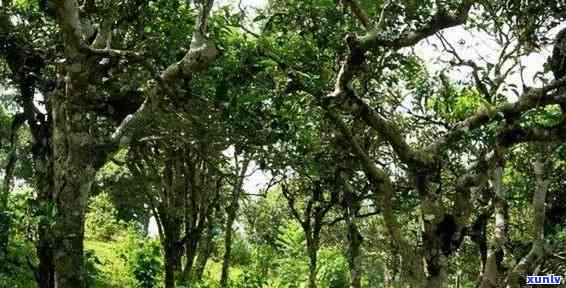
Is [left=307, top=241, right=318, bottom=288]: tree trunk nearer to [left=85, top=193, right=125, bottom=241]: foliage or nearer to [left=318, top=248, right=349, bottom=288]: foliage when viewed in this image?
[left=318, top=248, right=349, bottom=288]: foliage

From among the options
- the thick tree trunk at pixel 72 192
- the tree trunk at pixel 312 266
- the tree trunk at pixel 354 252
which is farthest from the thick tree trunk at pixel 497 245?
the tree trunk at pixel 312 266

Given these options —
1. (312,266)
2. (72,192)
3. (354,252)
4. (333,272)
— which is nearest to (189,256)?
(354,252)

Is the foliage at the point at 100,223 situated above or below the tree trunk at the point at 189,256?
above

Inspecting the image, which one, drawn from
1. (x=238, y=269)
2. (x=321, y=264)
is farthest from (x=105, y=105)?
(x=238, y=269)

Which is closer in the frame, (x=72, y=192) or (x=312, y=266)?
(x=72, y=192)

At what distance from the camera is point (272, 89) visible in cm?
1006

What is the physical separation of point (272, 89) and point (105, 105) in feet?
9.83

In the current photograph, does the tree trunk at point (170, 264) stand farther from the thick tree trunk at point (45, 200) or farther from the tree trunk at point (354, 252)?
the thick tree trunk at point (45, 200)

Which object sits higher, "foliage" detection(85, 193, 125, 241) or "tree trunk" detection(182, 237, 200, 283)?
"foliage" detection(85, 193, 125, 241)

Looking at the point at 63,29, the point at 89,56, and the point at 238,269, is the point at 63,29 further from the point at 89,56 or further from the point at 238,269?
the point at 238,269

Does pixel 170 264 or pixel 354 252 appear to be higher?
pixel 354 252

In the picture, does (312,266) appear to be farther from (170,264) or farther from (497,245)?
(497,245)

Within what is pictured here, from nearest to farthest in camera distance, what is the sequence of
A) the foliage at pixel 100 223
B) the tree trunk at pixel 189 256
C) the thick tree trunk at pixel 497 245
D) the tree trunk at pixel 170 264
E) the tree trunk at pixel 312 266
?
the thick tree trunk at pixel 497 245 → the tree trunk at pixel 170 264 → the tree trunk at pixel 189 256 → the tree trunk at pixel 312 266 → the foliage at pixel 100 223

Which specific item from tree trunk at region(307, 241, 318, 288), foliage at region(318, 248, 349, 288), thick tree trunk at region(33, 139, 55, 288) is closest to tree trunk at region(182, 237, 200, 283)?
tree trunk at region(307, 241, 318, 288)
